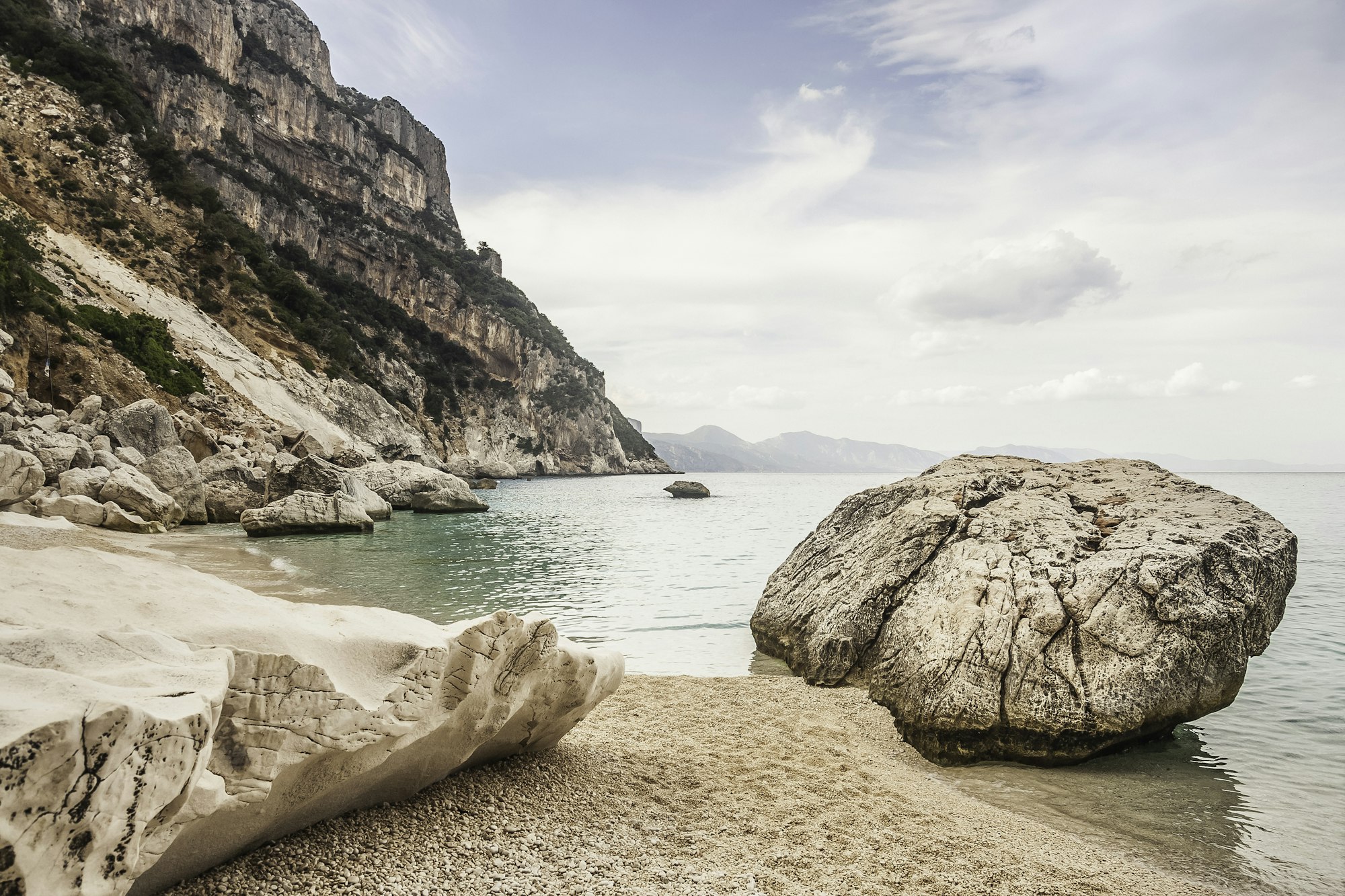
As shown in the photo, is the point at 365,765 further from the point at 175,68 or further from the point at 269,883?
the point at 175,68

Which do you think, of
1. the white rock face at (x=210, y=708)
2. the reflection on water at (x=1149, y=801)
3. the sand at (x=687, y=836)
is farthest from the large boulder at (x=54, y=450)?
the reflection on water at (x=1149, y=801)

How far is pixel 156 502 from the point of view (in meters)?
20.0

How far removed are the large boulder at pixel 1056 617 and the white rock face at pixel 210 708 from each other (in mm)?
3508

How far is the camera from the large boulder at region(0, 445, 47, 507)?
563 inches

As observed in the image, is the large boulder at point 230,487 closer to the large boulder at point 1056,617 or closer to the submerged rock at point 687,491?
the large boulder at point 1056,617

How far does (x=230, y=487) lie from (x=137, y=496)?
6449 mm

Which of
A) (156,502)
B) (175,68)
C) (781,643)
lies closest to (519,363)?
(175,68)

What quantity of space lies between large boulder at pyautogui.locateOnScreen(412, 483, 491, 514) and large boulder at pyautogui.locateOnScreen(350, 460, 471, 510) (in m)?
0.21

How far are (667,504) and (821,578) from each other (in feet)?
144

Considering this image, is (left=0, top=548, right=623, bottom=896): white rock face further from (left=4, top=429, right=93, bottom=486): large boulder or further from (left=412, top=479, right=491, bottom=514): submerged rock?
(left=412, top=479, right=491, bottom=514): submerged rock

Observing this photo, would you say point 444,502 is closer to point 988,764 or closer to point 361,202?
point 988,764

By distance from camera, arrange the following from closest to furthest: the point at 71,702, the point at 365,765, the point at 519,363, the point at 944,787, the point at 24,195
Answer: the point at 71,702
the point at 365,765
the point at 944,787
the point at 24,195
the point at 519,363

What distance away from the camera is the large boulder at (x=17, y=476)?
1430 cm

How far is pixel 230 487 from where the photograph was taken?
84.1 feet
